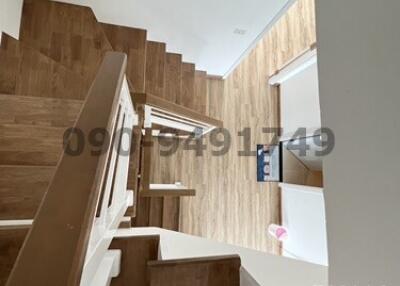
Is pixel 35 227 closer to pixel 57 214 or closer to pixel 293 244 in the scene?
pixel 57 214

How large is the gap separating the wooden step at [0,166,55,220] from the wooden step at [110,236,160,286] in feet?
1.59

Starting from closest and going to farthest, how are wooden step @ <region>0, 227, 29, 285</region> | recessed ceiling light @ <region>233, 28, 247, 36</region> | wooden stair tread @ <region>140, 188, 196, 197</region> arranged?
wooden step @ <region>0, 227, 29, 285</region> → wooden stair tread @ <region>140, 188, 196, 197</region> → recessed ceiling light @ <region>233, 28, 247, 36</region>

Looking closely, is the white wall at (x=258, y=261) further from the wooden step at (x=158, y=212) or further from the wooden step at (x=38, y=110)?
the wooden step at (x=158, y=212)

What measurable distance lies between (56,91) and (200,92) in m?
1.79

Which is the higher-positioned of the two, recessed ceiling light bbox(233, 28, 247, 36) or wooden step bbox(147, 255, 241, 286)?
recessed ceiling light bbox(233, 28, 247, 36)

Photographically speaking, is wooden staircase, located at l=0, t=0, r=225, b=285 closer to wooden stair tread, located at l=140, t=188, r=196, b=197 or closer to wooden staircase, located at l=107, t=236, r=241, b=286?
wooden stair tread, located at l=140, t=188, r=196, b=197

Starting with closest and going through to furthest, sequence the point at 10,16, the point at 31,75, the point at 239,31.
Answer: the point at 31,75 → the point at 10,16 → the point at 239,31

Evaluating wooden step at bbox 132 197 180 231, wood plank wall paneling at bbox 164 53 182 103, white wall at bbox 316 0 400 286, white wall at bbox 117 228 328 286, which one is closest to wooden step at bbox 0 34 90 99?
wood plank wall paneling at bbox 164 53 182 103

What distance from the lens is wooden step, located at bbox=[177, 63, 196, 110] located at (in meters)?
2.99


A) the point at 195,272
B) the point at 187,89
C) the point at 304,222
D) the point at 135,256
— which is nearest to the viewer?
the point at 195,272

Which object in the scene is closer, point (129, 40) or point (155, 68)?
point (129, 40)

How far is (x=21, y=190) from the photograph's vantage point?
131cm

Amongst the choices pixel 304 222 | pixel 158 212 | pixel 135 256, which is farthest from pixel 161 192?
pixel 304 222

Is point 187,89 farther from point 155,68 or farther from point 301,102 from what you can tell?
point 301,102
